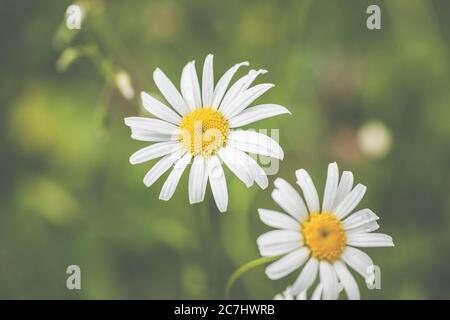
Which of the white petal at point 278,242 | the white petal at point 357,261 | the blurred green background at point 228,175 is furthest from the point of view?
the blurred green background at point 228,175

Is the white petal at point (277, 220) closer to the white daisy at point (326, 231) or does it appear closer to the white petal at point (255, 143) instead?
the white daisy at point (326, 231)

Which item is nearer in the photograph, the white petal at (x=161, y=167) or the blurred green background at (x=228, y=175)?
the white petal at (x=161, y=167)

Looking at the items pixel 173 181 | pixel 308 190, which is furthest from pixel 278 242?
pixel 173 181

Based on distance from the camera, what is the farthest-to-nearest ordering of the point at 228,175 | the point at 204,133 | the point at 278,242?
1. the point at 228,175
2. the point at 204,133
3. the point at 278,242

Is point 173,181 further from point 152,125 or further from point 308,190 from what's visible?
point 308,190

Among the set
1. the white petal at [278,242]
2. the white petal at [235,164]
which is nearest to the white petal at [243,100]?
the white petal at [235,164]

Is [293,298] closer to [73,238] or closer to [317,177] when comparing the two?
[317,177]
